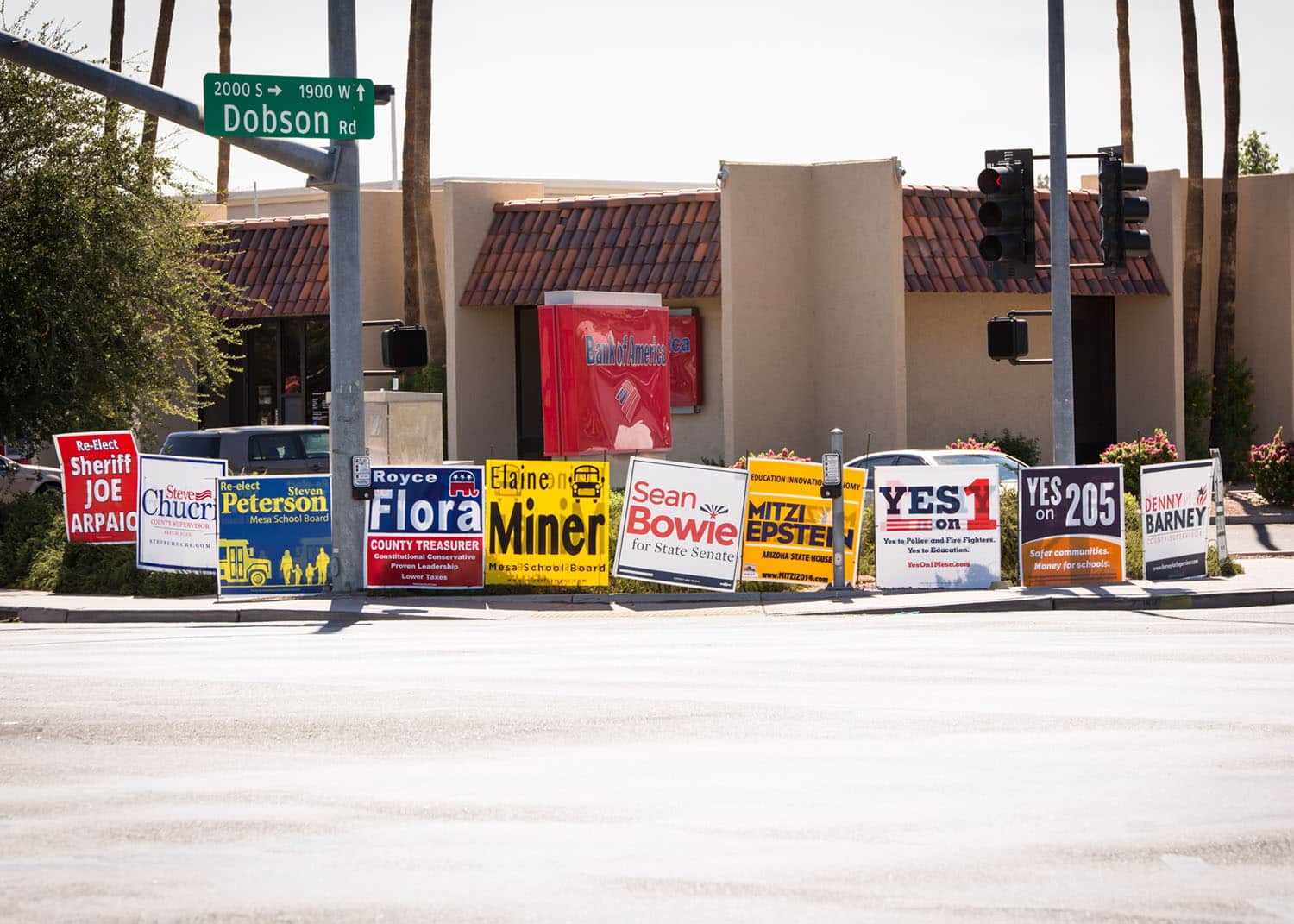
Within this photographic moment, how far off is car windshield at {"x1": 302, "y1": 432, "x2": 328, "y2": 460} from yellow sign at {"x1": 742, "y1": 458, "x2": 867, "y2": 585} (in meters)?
8.37

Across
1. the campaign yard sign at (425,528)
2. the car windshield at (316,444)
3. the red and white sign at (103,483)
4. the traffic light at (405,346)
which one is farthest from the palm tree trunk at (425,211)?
the campaign yard sign at (425,528)

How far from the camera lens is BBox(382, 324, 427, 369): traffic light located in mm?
18250

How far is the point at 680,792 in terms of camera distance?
7773mm

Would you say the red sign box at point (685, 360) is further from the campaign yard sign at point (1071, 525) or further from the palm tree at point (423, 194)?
Result: the campaign yard sign at point (1071, 525)

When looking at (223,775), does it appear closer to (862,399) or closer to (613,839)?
(613,839)

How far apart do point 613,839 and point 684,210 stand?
24.9m

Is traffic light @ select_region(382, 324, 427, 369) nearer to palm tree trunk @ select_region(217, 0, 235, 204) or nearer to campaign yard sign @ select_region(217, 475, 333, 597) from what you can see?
campaign yard sign @ select_region(217, 475, 333, 597)

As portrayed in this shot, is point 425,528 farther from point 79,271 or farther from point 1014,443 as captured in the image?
point 1014,443

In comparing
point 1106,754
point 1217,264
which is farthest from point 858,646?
point 1217,264

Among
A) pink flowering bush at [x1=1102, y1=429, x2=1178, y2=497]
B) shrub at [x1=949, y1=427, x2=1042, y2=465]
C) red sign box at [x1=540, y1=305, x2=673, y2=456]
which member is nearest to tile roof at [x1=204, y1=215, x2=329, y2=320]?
red sign box at [x1=540, y1=305, x2=673, y2=456]

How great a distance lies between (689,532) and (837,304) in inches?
519

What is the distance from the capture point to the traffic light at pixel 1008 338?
61.1ft

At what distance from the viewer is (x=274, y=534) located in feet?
60.3

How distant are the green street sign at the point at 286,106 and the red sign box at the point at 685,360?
14.2 m
